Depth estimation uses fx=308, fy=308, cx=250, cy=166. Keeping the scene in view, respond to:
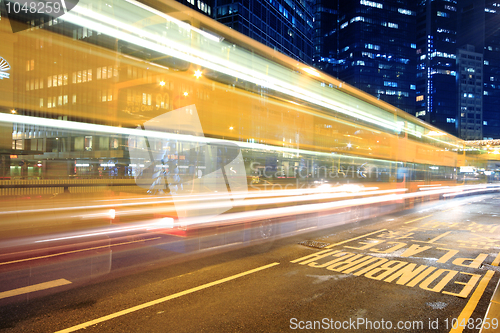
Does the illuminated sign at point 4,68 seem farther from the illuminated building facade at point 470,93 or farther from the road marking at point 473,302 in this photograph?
the illuminated building facade at point 470,93

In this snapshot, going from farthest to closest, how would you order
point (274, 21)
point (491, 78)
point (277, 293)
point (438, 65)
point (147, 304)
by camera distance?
point (491, 78) < point (438, 65) < point (274, 21) < point (277, 293) < point (147, 304)

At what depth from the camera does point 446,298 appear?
4.77 m

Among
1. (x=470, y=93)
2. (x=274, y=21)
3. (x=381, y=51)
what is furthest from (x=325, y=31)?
(x=274, y=21)

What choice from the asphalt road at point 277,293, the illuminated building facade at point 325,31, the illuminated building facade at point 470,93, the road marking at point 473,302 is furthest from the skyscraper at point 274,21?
the illuminated building facade at point 470,93

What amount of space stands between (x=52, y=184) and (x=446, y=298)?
638 inches

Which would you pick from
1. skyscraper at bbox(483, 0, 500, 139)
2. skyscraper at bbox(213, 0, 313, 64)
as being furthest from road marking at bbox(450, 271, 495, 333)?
skyscraper at bbox(483, 0, 500, 139)

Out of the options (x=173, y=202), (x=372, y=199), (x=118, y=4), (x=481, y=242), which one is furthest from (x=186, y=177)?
(x=372, y=199)

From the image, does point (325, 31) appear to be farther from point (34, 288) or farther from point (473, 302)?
point (34, 288)

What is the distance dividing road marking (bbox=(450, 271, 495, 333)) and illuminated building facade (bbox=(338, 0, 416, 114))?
117447 mm

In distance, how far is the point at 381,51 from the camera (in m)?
115

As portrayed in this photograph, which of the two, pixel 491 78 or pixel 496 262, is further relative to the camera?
pixel 491 78

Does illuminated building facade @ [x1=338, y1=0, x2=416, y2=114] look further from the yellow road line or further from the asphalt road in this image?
the asphalt road

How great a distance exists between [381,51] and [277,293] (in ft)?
423

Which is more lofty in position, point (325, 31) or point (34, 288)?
point (325, 31)
